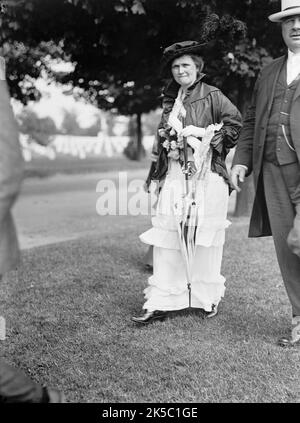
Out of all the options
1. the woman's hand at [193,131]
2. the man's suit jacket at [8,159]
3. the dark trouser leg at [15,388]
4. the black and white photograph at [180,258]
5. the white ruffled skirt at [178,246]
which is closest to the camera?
the man's suit jacket at [8,159]

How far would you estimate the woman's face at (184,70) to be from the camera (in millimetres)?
4625

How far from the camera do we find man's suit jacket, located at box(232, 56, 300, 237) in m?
3.94

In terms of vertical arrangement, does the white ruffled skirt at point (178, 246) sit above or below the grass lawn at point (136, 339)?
above

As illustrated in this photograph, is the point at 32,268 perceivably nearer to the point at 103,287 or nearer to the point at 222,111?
the point at 103,287

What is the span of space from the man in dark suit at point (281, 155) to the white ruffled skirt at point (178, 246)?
37 cm

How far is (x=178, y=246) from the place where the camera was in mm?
4770

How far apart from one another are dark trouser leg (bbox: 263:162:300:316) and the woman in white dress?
0.58 meters

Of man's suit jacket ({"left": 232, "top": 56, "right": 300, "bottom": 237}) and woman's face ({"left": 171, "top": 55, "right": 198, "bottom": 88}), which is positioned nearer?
man's suit jacket ({"left": 232, "top": 56, "right": 300, "bottom": 237})

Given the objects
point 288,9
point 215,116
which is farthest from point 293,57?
point 215,116

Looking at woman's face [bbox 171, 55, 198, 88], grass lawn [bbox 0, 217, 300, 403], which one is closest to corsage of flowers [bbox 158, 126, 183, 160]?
woman's face [bbox 171, 55, 198, 88]

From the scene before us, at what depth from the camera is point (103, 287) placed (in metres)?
5.91

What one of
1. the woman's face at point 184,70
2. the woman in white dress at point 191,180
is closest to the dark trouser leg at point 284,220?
the woman in white dress at point 191,180

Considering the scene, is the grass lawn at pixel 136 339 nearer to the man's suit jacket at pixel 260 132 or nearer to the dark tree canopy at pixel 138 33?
the man's suit jacket at pixel 260 132

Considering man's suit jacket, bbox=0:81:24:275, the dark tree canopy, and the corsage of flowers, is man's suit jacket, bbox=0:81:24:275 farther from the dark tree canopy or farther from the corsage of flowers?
the dark tree canopy
